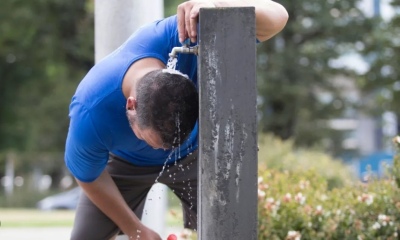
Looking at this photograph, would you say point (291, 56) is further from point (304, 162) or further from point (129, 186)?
point (129, 186)

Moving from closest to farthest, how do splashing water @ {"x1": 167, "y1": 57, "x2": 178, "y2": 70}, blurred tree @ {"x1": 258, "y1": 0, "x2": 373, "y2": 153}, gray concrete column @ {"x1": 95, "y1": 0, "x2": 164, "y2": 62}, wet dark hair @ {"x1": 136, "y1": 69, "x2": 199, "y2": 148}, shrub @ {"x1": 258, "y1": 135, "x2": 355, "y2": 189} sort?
wet dark hair @ {"x1": 136, "y1": 69, "x2": 199, "y2": 148} < splashing water @ {"x1": 167, "y1": 57, "x2": 178, "y2": 70} < gray concrete column @ {"x1": 95, "y1": 0, "x2": 164, "y2": 62} < shrub @ {"x1": 258, "y1": 135, "x2": 355, "y2": 189} < blurred tree @ {"x1": 258, "y1": 0, "x2": 373, "y2": 153}

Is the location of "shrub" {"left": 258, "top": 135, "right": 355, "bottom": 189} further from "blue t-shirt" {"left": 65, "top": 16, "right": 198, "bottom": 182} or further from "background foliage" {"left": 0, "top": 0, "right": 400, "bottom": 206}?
"background foliage" {"left": 0, "top": 0, "right": 400, "bottom": 206}

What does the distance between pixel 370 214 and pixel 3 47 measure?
92.4ft

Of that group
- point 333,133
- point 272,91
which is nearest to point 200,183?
point 272,91

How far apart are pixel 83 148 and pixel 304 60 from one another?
90.1 ft

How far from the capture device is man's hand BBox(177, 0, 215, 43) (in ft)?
11.1

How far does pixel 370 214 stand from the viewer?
5797 millimetres

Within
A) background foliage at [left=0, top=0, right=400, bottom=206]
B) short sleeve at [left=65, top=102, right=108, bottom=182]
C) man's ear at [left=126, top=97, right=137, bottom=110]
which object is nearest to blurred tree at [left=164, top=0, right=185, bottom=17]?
background foliage at [left=0, top=0, right=400, bottom=206]

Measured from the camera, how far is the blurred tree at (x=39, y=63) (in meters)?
31.0

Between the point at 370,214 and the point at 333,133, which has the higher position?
the point at 370,214

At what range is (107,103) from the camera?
12.0 feet

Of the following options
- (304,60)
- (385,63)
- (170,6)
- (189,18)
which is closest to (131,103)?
(189,18)

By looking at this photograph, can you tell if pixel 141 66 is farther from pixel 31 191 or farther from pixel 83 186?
pixel 31 191

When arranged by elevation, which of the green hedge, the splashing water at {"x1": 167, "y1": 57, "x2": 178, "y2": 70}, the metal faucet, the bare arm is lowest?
the green hedge
